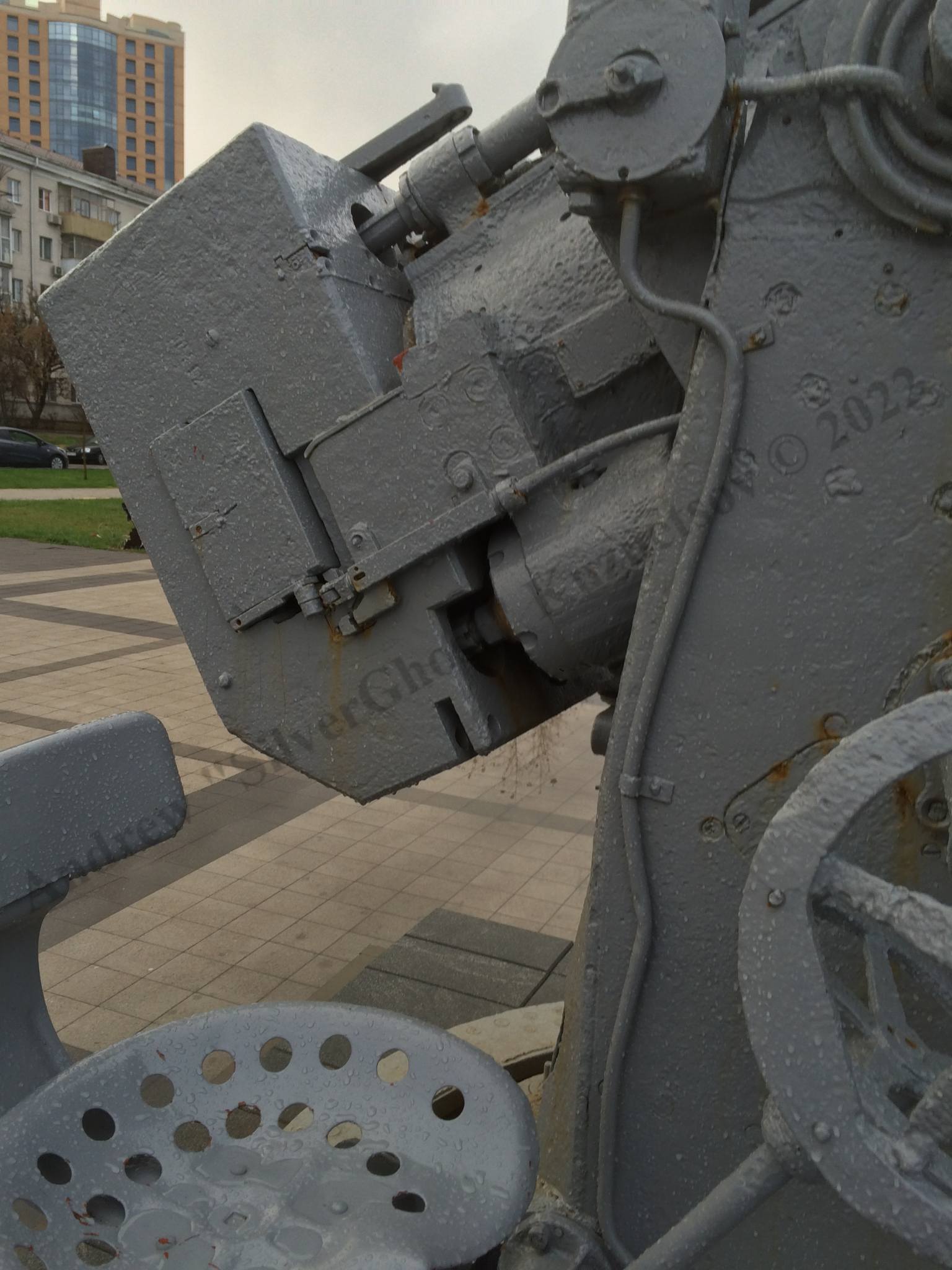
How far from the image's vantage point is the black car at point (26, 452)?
27.8 m

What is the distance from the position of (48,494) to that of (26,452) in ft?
23.1

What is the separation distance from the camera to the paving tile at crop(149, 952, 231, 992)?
3.88 m

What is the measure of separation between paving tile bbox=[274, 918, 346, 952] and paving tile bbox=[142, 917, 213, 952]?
29 centimetres

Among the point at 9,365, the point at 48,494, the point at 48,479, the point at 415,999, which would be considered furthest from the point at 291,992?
the point at 9,365

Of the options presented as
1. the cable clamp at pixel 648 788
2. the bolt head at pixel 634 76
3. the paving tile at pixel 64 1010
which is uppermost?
the bolt head at pixel 634 76

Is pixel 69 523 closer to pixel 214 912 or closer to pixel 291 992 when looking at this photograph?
pixel 214 912

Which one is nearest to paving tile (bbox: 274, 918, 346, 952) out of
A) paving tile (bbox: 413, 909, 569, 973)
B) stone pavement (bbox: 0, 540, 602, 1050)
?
stone pavement (bbox: 0, 540, 602, 1050)

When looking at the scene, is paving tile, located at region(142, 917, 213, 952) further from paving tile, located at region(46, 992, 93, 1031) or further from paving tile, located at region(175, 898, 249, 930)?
paving tile, located at region(46, 992, 93, 1031)

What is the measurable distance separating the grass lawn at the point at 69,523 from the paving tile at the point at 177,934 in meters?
11.5

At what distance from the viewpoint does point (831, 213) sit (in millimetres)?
1665

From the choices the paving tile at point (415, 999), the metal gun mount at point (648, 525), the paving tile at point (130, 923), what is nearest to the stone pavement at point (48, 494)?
the paving tile at point (130, 923)

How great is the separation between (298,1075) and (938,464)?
1386 millimetres

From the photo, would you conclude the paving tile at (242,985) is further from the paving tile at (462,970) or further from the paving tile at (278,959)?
the paving tile at (462,970)

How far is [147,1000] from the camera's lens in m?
3.77
